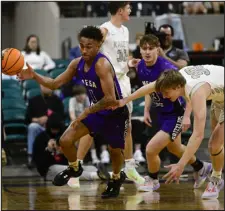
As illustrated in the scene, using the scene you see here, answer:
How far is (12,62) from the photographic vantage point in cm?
771

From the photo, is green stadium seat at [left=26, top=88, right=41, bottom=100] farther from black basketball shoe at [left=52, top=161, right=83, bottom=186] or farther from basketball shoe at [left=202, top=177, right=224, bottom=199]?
basketball shoe at [left=202, top=177, right=224, bottom=199]

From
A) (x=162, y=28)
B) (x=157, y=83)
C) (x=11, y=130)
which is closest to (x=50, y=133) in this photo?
(x=11, y=130)

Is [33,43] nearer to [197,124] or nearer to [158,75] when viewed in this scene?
[158,75]

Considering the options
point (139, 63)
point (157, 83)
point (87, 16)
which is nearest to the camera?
point (157, 83)

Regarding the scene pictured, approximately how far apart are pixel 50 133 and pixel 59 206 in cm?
327

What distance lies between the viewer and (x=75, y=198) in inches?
313

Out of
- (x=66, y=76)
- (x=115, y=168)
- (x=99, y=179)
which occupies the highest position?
(x=66, y=76)

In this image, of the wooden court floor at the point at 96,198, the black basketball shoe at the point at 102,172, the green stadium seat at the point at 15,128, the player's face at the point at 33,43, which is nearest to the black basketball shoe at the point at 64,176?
the wooden court floor at the point at 96,198

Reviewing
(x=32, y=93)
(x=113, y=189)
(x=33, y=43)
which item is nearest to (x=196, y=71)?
(x=113, y=189)

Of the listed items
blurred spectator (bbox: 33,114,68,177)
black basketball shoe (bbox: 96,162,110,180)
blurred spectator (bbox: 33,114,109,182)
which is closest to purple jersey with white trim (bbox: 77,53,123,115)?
black basketball shoe (bbox: 96,162,110,180)

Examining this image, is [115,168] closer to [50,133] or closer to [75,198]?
[75,198]

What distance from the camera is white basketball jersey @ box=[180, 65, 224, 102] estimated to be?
7227 mm

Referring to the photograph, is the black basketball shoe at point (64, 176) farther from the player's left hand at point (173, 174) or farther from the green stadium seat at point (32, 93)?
the green stadium seat at point (32, 93)

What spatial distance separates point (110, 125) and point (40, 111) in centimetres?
331
